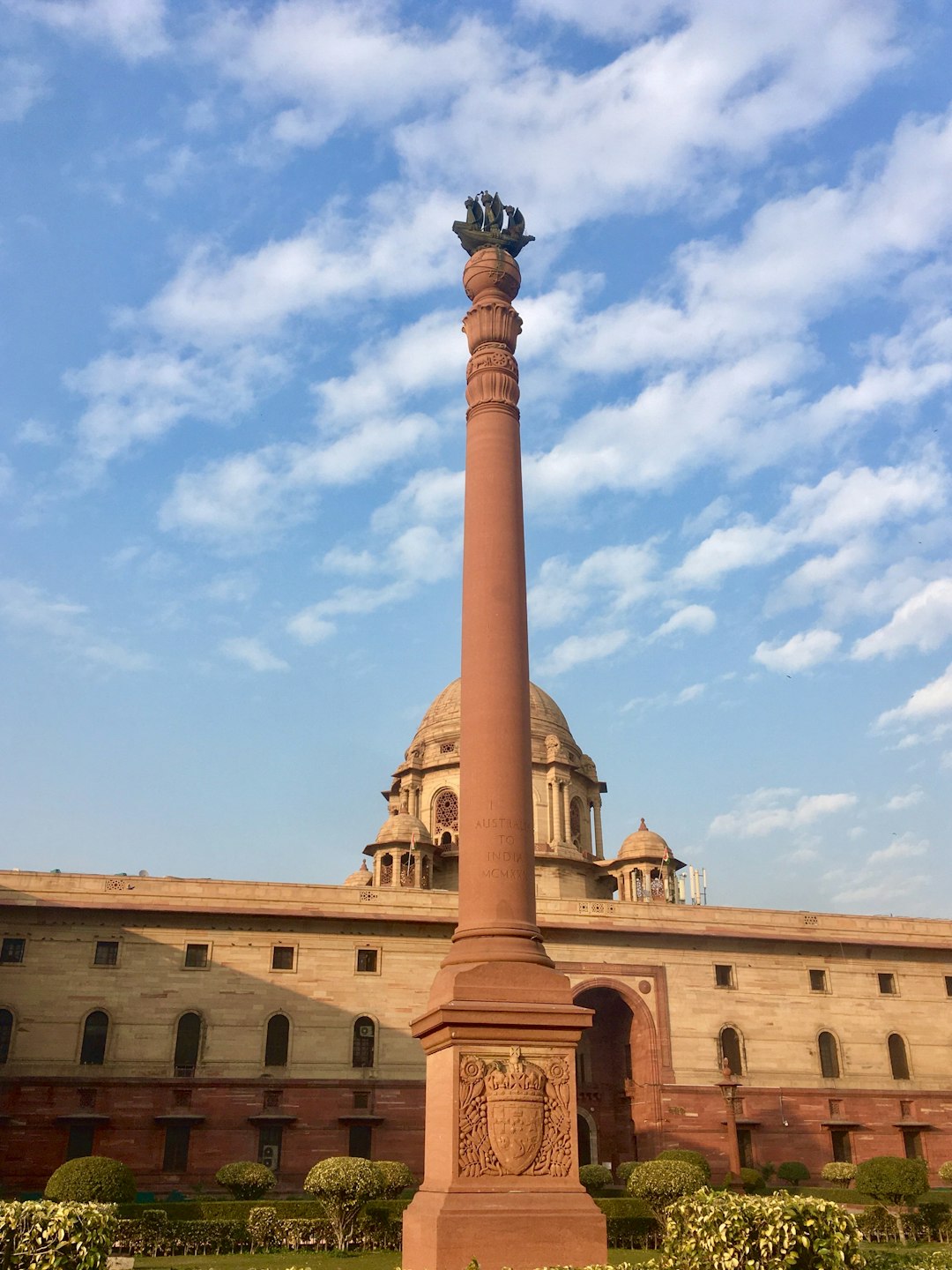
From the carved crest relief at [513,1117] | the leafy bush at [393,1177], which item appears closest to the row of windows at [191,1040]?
the leafy bush at [393,1177]

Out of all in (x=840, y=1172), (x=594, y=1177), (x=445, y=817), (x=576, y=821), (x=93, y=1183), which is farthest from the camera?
(x=576, y=821)

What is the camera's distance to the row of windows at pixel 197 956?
33.4m

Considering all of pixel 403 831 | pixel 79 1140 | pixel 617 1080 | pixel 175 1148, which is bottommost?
pixel 175 1148

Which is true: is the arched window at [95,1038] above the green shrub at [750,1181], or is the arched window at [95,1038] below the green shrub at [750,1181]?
above

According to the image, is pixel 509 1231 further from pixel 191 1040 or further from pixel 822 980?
pixel 822 980

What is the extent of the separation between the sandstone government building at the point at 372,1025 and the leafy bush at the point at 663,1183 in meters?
11.2

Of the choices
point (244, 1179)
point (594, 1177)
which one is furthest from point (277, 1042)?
point (594, 1177)

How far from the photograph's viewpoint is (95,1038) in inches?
1298

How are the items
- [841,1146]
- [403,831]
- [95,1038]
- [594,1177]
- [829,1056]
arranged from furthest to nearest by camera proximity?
[403,831] < [829,1056] < [841,1146] < [95,1038] < [594,1177]

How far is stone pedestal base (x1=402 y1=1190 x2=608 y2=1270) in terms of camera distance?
35.8 ft

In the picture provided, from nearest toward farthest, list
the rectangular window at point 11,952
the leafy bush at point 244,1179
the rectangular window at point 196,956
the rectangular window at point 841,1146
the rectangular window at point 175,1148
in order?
the leafy bush at point 244,1179, the rectangular window at point 175,1148, the rectangular window at point 11,952, the rectangular window at point 196,956, the rectangular window at point 841,1146

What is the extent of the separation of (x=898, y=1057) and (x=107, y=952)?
2662 cm

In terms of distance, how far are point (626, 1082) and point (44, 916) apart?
63.8 feet

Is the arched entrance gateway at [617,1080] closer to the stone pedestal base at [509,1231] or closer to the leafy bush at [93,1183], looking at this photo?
the leafy bush at [93,1183]
